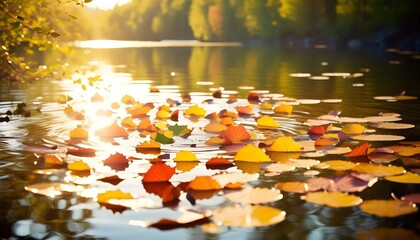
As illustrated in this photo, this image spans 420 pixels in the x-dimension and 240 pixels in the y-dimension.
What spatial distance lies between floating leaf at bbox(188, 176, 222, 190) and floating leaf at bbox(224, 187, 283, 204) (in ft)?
0.64

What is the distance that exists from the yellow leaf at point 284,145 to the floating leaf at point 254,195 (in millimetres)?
1329

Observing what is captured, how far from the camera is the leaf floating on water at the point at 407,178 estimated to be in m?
3.93

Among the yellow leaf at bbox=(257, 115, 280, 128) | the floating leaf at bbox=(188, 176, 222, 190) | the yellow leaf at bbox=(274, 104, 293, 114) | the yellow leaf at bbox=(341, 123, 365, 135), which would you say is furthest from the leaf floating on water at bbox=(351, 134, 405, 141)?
the floating leaf at bbox=(188, 176, 222, 190)

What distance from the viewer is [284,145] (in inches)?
196

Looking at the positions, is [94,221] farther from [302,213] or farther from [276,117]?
[276,117]

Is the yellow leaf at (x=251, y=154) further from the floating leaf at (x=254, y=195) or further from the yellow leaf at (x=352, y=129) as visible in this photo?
the yellow leaf at (x=352, y=129)

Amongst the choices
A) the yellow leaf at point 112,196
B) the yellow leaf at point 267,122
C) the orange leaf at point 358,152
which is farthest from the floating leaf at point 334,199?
the yellow leaf at point 267,122

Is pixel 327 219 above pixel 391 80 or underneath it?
underneath

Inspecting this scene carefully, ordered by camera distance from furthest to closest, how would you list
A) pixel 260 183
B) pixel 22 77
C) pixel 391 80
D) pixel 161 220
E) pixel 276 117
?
pixel 391 80, pixel 22 77, pixel 276 117, pixel 260 183, pixel 161 220

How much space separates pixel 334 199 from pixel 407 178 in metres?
0.81

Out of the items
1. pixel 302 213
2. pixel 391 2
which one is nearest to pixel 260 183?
pixel 302 213

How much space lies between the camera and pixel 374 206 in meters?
3.36

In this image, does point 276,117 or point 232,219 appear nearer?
point 232,219

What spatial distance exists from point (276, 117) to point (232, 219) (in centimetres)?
438
